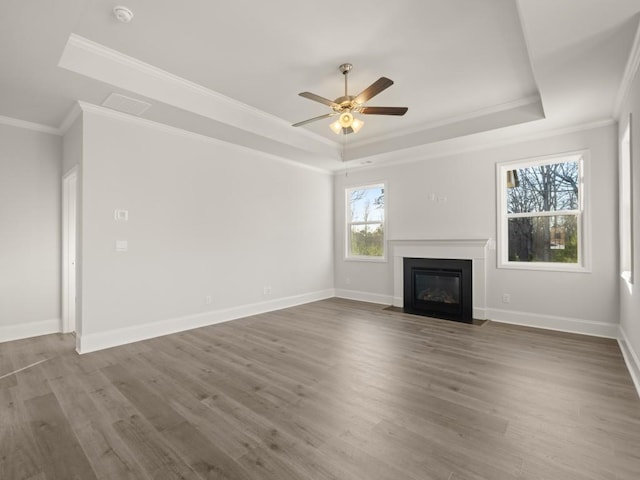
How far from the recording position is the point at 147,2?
244 cm

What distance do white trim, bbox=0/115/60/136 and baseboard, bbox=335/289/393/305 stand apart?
5476mm

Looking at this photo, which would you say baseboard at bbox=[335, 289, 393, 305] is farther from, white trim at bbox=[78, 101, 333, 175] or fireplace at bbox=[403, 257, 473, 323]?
white trim at bbox=[78, 101, 333, 175]

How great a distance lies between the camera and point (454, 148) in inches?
202

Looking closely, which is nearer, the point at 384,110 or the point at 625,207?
the point at 384,110

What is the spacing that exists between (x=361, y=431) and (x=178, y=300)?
326 centimetres

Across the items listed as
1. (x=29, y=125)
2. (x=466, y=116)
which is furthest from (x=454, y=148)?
(x=29, y=125)

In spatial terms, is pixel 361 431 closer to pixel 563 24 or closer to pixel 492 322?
pixel 563 24

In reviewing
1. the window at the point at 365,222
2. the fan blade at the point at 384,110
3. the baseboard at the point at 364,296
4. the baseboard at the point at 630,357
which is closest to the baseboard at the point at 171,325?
the baseboard at the point at 364,296

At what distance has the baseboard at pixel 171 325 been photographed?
3.60 metres

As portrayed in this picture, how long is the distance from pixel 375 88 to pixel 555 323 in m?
4.00

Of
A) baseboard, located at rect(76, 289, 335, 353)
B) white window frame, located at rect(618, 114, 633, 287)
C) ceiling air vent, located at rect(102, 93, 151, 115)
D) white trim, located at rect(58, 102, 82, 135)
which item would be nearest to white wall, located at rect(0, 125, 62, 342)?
white trim, located at rect(58, 102, 82, 135)

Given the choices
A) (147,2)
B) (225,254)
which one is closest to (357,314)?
(225,254)

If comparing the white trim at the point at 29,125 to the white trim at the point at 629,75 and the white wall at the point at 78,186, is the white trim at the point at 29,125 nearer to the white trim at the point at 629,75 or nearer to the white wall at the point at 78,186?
the white wall at the point at 78,186

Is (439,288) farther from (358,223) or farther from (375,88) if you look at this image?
(375,88)
